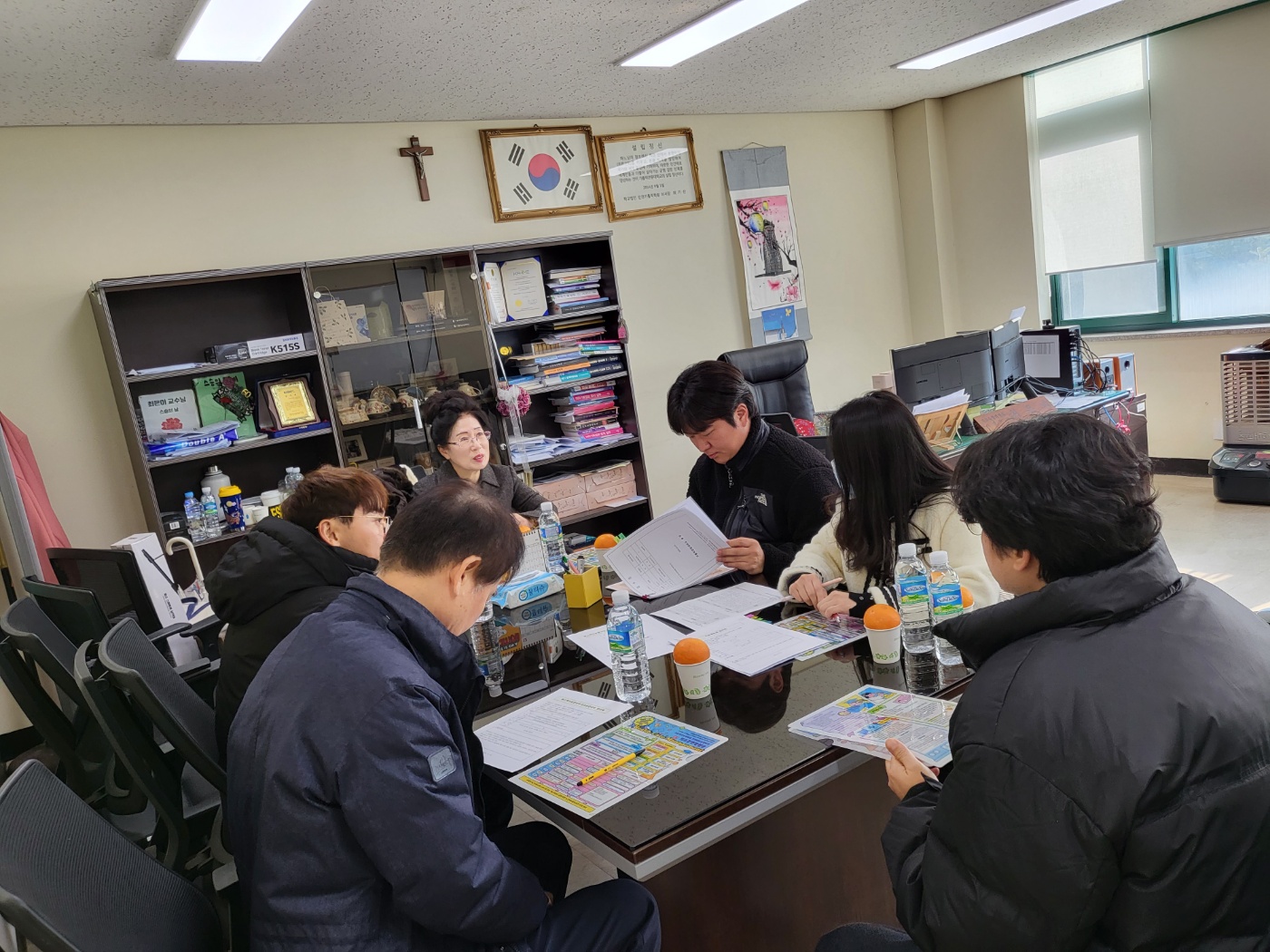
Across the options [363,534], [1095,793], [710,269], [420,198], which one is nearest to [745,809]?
[1095,793]

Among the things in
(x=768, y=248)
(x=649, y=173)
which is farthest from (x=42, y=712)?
(x=768, y=248)

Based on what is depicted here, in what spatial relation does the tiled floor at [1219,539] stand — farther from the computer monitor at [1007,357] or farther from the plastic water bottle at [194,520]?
the plastic water bottle at [194,520]

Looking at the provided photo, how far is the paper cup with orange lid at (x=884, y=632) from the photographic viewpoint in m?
1.75

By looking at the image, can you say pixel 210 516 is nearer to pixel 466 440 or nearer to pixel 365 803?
pixel 466 440

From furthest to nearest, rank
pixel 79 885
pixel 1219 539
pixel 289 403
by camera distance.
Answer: pixel 1219 539
pixel 289 403
pixel 79 885

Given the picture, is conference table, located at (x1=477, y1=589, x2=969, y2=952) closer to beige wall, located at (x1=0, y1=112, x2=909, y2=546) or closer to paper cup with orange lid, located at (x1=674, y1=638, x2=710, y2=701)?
paper cup with orange lid, located at (x1=674, y1=638, x2=710, y2=701)

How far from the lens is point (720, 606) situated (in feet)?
7.27

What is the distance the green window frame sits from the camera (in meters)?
5.32

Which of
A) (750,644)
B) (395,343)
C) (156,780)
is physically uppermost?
(395,343)

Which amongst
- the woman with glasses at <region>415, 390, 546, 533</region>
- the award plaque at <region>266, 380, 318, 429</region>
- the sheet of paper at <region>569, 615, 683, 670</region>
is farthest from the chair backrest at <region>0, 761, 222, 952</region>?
the award plaque at <region>266, 380, 318, 429</region>

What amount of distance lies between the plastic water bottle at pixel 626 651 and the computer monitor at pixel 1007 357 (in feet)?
11.1

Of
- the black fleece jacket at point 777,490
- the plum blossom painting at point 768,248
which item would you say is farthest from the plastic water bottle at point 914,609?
the plum blossom painting at point 768,248

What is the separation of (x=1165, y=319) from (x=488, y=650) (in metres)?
5.17

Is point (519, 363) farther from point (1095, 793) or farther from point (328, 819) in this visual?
point (1095, 793)
